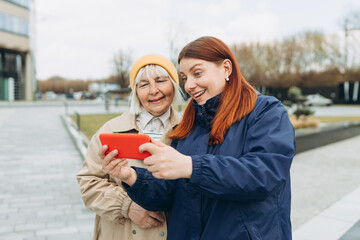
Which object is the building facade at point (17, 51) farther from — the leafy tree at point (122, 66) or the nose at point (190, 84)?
the nose at point (190, 84)

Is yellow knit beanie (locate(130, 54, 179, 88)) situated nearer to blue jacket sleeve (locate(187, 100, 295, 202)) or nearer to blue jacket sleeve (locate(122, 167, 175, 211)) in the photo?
blue jacket sleeve (locate(122, 167, 175, 211))

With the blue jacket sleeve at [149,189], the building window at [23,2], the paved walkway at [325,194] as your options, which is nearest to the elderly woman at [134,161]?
the blue jacket sleeve at [149,189]

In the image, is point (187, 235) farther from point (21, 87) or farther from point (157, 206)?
point (21, 87)

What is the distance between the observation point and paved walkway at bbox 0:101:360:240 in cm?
450

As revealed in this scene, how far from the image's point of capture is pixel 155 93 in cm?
206

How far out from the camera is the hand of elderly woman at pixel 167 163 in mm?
1217

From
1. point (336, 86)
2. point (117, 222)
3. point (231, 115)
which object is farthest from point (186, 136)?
point (336, 86)

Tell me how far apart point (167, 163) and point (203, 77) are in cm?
52

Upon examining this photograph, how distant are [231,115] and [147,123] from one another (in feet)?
2.73

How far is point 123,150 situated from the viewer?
56.3 inches

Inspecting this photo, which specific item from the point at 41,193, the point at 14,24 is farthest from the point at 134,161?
the point at 14,24

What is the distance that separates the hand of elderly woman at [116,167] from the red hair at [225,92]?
0.43 metres

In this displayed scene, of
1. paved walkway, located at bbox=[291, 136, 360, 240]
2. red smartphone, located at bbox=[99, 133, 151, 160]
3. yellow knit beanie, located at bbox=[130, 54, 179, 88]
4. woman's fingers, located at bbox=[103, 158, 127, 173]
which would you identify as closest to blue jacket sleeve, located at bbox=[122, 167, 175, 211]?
woman's fingers, located at bbox=[103, 158, 127, 173]

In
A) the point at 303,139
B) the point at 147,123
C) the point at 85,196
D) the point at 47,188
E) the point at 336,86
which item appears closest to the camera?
the point at 85,196
